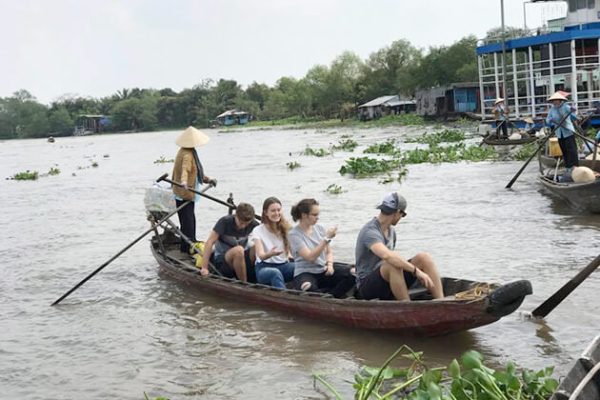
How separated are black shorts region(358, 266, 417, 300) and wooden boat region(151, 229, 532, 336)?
0.50 feet

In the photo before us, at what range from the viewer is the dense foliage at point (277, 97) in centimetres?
6762

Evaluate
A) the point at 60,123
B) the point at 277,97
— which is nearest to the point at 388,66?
the point at 277,97

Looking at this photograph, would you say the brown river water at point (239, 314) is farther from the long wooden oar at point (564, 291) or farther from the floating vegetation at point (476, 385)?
the floating vegetation at point (476, 385)

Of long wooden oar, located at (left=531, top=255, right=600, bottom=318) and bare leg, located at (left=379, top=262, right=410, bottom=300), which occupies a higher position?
bare leg, located at (left=379, top=262, right=410, bottom=300)

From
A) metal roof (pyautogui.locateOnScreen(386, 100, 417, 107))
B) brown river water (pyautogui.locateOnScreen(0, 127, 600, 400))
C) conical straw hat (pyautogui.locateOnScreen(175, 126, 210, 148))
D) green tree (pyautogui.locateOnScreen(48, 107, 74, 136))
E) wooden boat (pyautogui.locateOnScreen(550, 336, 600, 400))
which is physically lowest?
brown river water (pyautogui.locateOnScreen(0, 127, 600, 400))

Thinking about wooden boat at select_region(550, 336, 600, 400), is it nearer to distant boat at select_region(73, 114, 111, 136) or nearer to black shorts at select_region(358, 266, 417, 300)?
black shorts at select_region(358, 266, 417, 300)

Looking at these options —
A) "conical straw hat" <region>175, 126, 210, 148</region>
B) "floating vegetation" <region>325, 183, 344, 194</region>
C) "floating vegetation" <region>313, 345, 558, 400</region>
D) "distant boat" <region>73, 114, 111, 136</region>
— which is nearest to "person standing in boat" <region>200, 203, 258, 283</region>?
"conical straw hat" <region>175, 126, 210, 148</region>

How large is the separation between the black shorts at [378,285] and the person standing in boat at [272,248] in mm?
1365

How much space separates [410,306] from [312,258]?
143cm

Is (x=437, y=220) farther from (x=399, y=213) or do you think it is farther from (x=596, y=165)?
(x=399, y=213)

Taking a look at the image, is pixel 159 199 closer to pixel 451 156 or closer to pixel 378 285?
pixel 378 285

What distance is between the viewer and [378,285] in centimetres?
623

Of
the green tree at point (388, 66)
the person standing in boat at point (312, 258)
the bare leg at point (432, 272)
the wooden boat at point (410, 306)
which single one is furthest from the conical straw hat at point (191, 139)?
the green tree at point (388, 66)

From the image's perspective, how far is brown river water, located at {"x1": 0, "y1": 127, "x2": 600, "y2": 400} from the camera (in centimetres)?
618
